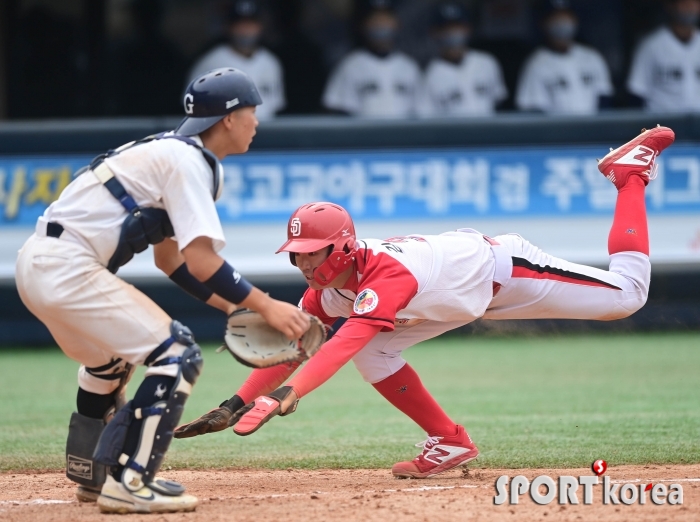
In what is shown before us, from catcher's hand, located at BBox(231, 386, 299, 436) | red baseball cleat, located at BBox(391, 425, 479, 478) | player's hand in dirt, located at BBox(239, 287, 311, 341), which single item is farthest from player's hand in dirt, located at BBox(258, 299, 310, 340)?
red baseball cleat, located at BBox(391, 425, 479, 478)

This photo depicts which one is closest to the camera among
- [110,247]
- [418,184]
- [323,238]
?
[110,247]

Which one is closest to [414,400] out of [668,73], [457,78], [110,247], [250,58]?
[110,247]

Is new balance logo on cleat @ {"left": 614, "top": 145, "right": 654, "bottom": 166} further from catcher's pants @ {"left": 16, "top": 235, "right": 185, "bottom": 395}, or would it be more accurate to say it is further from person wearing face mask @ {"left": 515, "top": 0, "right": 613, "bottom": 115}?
person wearing face mask @ {"left": 515, "top": 0, "right": 613, "bottom": 115}

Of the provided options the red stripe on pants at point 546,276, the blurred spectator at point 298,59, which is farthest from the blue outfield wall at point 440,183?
the red stripe on pants at point 546,276

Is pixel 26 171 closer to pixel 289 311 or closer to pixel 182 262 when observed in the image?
pixel 182 262

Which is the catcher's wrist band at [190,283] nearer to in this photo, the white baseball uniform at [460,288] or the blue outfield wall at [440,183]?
the white baseball uniform at [460,288]

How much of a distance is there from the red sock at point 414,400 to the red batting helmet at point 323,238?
0.59m

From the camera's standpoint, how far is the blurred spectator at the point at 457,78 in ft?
37.3

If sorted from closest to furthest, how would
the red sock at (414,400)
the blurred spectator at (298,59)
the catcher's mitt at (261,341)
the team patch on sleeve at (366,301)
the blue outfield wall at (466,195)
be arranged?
the catcher's mitt at (261,341) < the team patch on sleeve at (366,301) < the red sock at (414,400) < the blue outfield wall at (466,195) < the blurred spectator at (298,59)

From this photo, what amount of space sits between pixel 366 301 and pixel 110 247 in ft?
3.65

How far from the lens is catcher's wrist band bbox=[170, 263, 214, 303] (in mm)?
4461

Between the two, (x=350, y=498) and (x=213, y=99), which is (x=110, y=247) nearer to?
(x=213, y=99)

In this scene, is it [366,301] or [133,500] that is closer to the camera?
[133,500]

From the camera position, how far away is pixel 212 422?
4.41m
